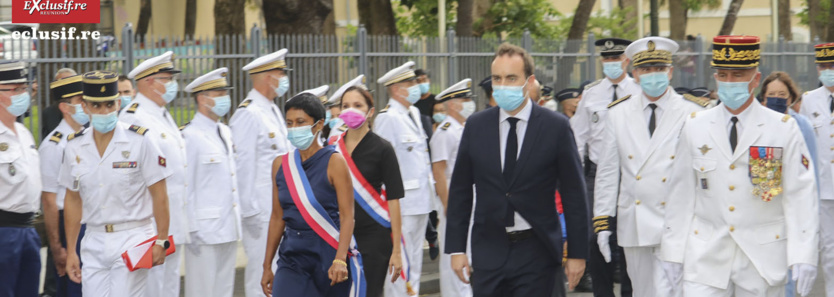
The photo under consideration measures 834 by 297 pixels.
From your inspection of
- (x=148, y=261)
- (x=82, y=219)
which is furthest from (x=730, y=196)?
(x=82, y=219)

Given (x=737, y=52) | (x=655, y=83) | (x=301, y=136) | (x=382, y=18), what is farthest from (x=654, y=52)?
(x=382, y=18)

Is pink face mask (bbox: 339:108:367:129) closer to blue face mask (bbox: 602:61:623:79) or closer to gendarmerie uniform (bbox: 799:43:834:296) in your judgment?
blue face mask (bbox: 602:61:623:79)

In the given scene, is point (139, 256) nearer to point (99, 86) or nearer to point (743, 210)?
point (99, 86)

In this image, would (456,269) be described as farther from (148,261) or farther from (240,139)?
(240,139)

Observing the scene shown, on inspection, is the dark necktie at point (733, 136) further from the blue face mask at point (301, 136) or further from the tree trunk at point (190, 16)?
the tree trunk at point (190, 16)

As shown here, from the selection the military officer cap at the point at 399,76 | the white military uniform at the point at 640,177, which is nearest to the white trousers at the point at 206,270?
the military officer cap at the point at 399,76

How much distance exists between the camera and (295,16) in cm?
1574

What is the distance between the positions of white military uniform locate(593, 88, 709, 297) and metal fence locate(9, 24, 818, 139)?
5.50 metres

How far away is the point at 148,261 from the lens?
7359mm

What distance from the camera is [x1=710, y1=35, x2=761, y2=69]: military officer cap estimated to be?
649 cm

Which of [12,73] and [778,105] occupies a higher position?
[12,73]

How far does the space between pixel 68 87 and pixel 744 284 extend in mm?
5352

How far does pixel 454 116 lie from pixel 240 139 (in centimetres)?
209

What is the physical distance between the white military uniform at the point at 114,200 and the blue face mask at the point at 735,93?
11.3 ft
